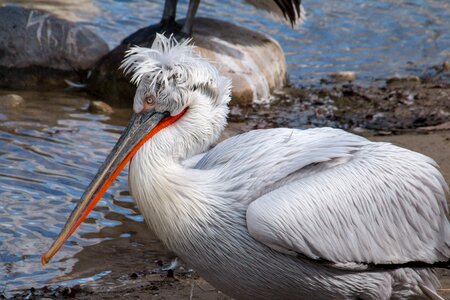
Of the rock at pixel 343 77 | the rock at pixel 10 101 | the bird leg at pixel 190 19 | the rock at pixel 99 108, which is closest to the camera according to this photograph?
the rock at pixel 10 101

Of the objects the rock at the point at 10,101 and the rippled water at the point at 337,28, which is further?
the rippled water at the point at 337,28

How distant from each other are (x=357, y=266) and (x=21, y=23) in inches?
234

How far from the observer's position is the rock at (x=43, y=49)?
8.97 m

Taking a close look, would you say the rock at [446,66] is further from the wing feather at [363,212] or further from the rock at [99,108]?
the wing feather at [363,212]

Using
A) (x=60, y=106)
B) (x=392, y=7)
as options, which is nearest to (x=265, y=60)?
(x=60, y=106)

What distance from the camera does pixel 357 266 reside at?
160 inches

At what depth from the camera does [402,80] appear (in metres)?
9.40

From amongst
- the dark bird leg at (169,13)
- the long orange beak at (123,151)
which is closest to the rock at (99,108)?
the dark bird leg at (169,13)

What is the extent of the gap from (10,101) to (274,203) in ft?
15.0

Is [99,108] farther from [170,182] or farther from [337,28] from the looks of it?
[337,28]

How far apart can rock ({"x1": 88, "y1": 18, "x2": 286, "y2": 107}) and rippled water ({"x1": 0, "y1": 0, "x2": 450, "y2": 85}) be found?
70cm

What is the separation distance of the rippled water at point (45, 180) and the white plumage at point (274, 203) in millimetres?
1444

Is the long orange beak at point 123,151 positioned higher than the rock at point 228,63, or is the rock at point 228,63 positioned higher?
the long orange beak at point 123,151

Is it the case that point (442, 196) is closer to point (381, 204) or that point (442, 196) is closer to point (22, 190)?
point (381, 204)
